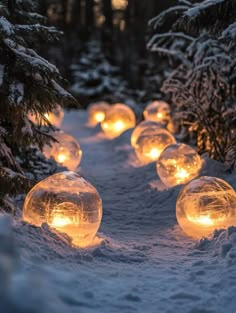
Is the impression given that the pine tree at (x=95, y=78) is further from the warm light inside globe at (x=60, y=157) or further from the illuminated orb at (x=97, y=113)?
the warm light inside globe at (x=60, y=157)

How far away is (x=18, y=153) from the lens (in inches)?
314

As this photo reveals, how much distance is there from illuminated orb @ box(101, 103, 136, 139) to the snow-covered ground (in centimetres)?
771

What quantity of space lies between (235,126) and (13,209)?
528 cm

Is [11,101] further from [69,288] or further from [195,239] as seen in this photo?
[195,239]

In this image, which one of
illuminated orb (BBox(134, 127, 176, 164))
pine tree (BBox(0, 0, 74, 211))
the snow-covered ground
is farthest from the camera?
illuminated orb (BBox(134, 127, 176, 164))

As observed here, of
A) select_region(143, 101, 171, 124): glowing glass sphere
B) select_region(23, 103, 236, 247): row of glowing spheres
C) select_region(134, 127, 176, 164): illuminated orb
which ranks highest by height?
select_region(143, 101, 171, 124): glowing glass sphere

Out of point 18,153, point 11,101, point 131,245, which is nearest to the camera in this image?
point 11,101

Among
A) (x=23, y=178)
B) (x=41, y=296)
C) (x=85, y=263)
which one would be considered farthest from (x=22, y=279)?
(x=23, y=178)

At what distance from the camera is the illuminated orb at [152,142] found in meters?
10.5

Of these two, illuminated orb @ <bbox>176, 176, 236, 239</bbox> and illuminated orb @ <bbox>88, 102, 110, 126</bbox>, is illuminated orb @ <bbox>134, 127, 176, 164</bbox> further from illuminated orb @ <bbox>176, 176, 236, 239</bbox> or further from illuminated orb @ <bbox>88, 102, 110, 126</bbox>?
illuminated orb @ <bbox>88, 102, 110, 126</bbox>

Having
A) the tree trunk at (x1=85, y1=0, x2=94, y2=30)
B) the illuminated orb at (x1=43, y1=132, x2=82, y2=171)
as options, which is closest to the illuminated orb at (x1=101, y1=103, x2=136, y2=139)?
the illuminated orb at (x1=43, y1=132, x2=82, y2=171)

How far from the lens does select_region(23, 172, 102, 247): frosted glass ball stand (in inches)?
208

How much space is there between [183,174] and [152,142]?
215cm

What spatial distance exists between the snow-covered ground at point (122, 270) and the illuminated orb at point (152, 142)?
306 cm
